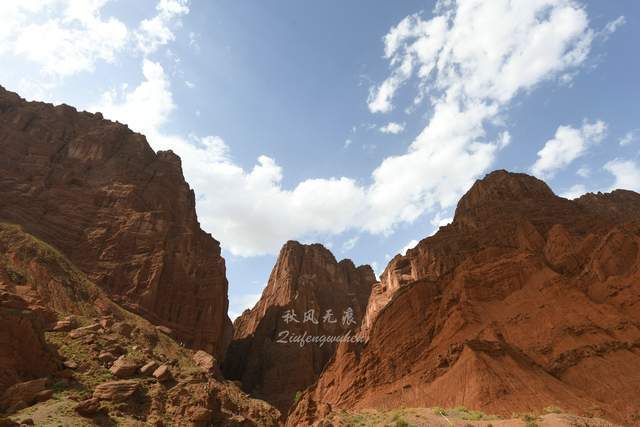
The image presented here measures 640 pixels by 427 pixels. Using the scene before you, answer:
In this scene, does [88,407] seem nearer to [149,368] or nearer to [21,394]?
[21,394]

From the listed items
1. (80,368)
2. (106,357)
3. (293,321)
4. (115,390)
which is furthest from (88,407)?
(293,321)

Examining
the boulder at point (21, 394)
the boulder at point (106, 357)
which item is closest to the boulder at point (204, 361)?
the boulder at point (106, 357)

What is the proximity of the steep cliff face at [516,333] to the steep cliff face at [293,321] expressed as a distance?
3154 cm

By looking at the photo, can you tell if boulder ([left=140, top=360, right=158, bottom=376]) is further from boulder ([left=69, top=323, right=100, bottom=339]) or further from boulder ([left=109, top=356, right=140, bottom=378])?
boulder ([left=69, top=323, right=100, bottom=339])

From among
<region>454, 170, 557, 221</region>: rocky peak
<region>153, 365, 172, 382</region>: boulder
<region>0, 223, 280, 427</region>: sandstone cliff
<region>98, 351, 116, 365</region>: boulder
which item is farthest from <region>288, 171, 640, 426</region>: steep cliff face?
<region>98, 351, 116, 365</region>: boulder

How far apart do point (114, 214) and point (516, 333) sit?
64396 millimetres

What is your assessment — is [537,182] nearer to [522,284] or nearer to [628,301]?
[522,284]

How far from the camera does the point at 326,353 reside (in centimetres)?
9825

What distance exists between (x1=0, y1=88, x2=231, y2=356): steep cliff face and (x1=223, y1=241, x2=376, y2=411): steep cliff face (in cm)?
1582

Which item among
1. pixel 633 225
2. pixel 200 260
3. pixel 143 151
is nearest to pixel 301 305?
pixel 200 260

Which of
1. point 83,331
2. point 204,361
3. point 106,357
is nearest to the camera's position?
point 106,357

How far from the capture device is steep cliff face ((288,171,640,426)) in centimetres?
3634

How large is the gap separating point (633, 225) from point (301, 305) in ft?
231

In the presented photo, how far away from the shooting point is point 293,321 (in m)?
100
